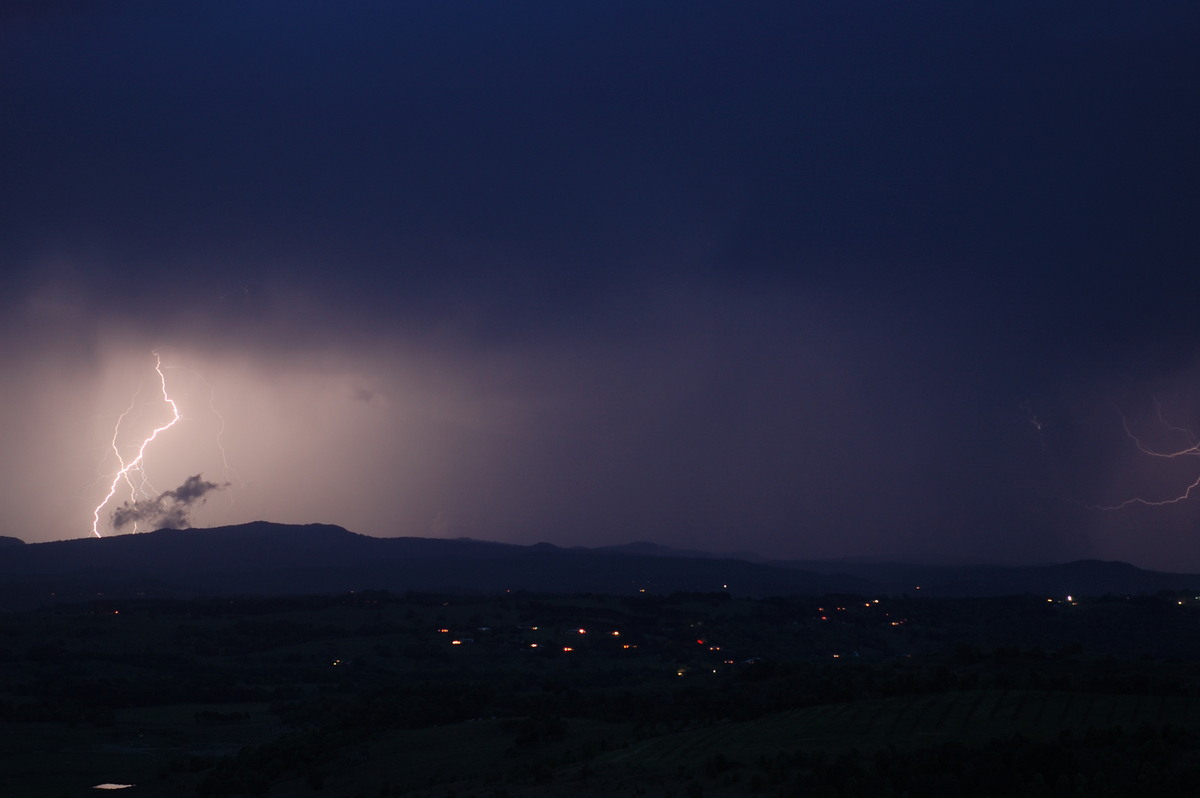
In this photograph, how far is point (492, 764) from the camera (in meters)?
34.2

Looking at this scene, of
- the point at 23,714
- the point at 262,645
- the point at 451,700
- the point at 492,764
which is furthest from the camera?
the point at 262,645

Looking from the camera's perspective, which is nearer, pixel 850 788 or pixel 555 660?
pixel 850 788

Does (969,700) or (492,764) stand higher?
(969,700)

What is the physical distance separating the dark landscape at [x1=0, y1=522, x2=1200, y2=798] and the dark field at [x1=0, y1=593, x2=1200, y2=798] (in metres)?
0.15

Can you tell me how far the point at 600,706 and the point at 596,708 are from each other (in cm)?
44

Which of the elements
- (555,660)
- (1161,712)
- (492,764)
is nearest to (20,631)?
(555,660)

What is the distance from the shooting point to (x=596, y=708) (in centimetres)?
4384

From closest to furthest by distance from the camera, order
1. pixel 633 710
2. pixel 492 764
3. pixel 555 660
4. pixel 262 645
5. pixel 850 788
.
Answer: pixel 850 788, pixel 492 764, pixel 633 710, pixel 555 660, pixel 262 645

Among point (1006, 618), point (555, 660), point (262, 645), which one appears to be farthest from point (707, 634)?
point (262, 645)

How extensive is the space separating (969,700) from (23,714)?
50.4 meters

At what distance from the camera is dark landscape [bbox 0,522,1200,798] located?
24.2m

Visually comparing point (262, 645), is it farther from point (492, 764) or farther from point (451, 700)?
point (492, 764)

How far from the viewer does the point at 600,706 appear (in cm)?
4425

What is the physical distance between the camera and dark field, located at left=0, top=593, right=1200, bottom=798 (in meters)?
24.0
